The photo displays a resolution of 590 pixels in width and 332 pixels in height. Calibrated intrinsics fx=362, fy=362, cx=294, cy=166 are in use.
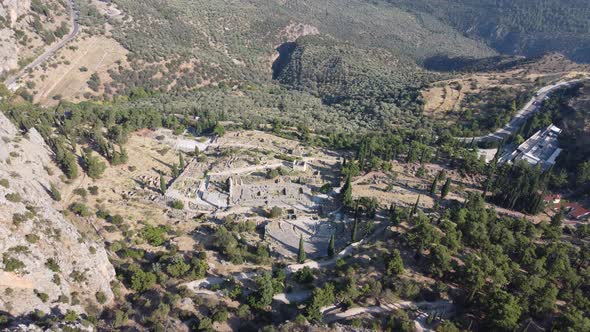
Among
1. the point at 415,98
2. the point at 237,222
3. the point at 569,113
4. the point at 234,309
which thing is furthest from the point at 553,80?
the point at 234,309

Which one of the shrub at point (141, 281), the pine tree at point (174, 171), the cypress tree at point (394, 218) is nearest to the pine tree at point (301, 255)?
the cypress tree at point (394, 218)

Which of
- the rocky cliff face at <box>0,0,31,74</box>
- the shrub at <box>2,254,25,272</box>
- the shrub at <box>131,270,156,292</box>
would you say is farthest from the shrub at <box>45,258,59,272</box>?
the rocky cliff face at <box>0,0,31,74</box>

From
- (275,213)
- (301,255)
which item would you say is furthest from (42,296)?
(275,213)

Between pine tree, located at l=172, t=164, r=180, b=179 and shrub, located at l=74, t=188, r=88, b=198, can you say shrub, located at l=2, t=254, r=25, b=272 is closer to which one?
shrub, located at l=74, t=188, r=88, b=198

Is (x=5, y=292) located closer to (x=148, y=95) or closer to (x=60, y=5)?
(x=148, y=95)

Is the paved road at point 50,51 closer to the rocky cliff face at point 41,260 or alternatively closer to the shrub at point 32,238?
the rocky cliff face at point 41,260

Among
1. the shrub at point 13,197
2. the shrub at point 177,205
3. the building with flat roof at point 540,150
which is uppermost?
the building with flat roof at point 540,150
